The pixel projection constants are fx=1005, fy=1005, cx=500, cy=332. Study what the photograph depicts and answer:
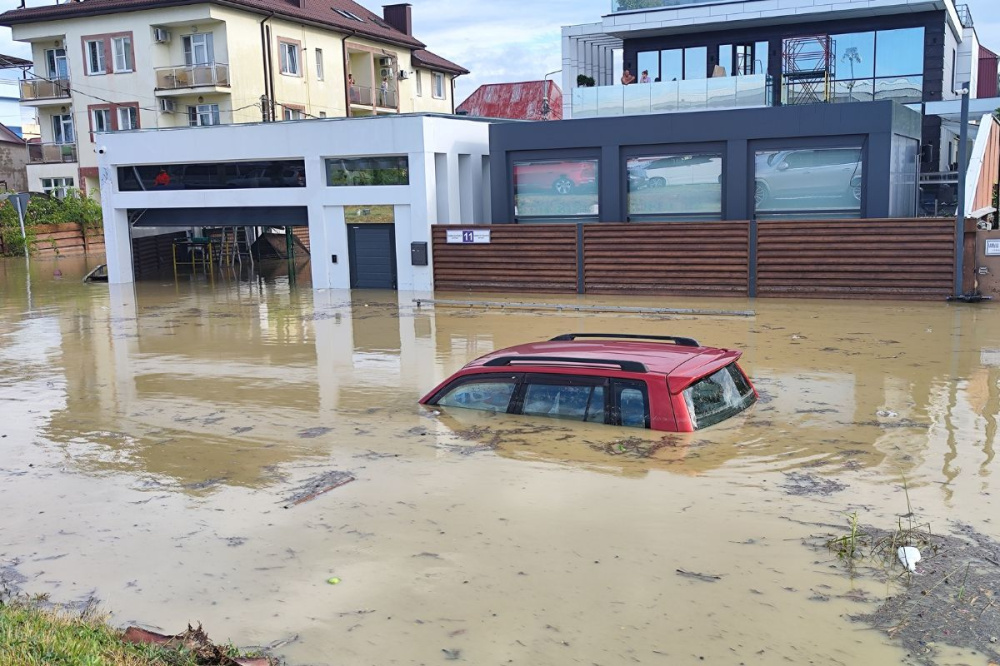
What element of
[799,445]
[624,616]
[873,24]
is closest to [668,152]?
[873,24]

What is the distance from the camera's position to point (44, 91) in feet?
152

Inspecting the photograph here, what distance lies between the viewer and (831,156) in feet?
78.6

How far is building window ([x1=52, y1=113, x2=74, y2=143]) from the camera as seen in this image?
4725cm

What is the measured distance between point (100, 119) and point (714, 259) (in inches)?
1284

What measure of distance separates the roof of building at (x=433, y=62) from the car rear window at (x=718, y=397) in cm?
4608

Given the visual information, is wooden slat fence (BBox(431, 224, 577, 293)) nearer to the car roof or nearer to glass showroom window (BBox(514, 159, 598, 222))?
glass showroom window (BBox(514, 159, 598, 222))

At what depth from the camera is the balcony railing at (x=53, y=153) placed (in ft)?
155

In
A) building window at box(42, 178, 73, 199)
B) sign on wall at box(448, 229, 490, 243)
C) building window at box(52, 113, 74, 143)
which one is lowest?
sign on wall at box(448, 229, 490, 243)

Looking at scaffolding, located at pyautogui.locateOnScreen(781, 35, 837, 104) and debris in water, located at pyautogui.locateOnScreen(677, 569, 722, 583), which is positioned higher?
scaffolding, located at pyautogui.locateOnScreen(781, 35, 837, 104)

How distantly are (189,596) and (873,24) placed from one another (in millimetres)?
29333

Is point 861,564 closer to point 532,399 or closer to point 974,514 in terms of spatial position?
point 974,514

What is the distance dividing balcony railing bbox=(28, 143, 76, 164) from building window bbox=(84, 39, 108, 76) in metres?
4.14

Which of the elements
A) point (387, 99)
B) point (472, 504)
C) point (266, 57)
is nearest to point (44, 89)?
point (266, 57)

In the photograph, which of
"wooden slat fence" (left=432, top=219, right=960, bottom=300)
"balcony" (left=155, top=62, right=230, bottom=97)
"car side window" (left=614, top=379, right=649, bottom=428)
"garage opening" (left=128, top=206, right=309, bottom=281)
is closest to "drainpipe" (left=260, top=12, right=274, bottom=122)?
"balcony" (left=155, top=62, right=230, bottom=97)
